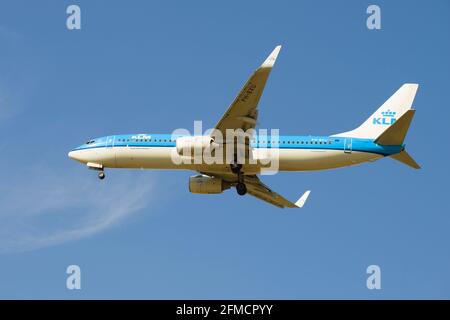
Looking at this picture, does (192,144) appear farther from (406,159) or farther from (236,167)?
(406,159)

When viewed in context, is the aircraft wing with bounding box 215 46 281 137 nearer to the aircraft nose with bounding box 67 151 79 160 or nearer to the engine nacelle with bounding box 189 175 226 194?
the engine nacelle with bounding box 189 175 226 194

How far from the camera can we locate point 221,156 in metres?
68.2

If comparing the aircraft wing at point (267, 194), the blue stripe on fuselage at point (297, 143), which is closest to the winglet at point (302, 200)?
the aircraft wing at point (267, 194)

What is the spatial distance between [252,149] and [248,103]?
26.7ft

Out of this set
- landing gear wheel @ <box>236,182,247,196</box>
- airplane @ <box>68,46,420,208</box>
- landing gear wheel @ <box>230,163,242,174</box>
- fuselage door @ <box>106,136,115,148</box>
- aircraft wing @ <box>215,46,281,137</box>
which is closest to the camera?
aircraft wing @ <box>215,46,281,137</box>

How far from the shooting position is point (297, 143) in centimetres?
6906

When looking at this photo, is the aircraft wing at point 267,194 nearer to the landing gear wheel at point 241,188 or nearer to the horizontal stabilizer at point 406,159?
the landing gear wheel at point 241,188

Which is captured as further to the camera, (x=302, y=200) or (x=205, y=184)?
(x=302, y=200)

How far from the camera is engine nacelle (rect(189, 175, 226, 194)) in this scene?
239 feet

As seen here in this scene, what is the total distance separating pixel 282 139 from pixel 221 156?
4999 mm

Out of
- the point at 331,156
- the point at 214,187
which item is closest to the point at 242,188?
the point at 214,187

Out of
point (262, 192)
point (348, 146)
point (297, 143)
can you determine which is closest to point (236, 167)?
point (297, 143)

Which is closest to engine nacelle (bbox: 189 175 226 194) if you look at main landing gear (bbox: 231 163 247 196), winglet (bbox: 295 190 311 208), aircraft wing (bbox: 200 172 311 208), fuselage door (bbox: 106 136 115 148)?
aircraft wing (bbox: 200 172 311 208)

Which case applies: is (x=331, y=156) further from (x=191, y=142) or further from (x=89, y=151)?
(x=89, y=151)
